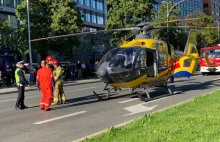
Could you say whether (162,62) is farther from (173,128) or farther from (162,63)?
(173,128)

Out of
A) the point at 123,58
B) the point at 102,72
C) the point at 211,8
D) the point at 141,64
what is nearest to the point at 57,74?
the point at 102,72

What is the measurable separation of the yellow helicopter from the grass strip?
149 inches

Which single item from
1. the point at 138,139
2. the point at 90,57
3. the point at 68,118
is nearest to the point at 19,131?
the point at 68,118

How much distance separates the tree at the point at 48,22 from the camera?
30.6 meters

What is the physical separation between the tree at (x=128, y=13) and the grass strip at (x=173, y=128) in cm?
2925

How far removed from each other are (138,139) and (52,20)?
86.9 ft

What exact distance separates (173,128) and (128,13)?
105 feet

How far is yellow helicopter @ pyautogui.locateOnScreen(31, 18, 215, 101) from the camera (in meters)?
12.6

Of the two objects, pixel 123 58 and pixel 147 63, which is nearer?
pixel 123 58

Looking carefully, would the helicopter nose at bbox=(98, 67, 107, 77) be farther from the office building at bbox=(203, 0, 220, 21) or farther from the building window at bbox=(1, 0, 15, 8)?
the office building at bbox=(203, 0, 220, 21)

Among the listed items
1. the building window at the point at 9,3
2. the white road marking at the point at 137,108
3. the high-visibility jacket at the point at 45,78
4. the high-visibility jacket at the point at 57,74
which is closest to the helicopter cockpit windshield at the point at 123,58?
the white road marking at the point at 137,108

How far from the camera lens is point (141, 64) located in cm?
1304

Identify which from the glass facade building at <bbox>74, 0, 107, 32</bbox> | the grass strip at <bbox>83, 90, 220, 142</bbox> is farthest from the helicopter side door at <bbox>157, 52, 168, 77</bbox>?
the glass facade building at <bbox>74, 0, 107, 32</bbox>

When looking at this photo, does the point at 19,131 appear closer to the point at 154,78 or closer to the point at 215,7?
the point at 154,78
